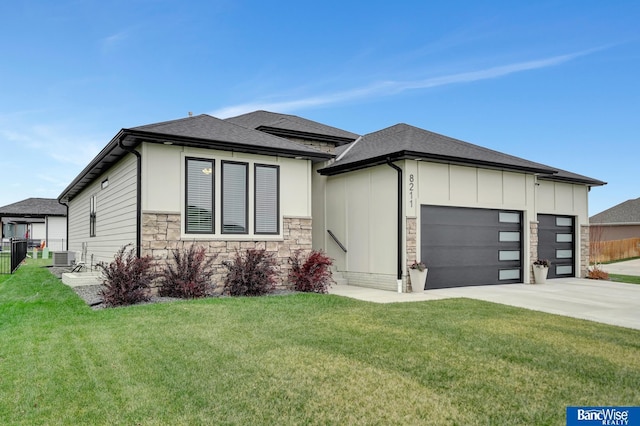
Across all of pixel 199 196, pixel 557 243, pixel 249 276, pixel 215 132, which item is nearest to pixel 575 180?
pixel 557 243

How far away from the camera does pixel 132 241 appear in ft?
32.8

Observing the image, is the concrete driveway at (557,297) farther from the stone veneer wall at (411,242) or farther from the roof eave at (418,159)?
the roof eave at (418,159)

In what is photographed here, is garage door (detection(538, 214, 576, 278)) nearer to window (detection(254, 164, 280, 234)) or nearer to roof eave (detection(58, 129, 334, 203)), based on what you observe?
roof eave (detection(58, 129, 334, 203))

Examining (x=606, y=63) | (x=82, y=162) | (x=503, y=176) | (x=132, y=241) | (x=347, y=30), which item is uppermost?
(x=347, y=30)

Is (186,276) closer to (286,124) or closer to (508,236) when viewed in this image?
(286,124)

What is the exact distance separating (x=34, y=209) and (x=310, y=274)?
106 ft

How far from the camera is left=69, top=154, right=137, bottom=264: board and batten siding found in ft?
33.6

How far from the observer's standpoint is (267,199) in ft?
35.7

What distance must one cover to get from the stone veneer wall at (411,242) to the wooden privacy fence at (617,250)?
18953 millimetres


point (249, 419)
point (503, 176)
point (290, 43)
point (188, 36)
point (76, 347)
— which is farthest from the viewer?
point (290, 43)

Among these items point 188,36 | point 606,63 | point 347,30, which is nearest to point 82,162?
point 188,36

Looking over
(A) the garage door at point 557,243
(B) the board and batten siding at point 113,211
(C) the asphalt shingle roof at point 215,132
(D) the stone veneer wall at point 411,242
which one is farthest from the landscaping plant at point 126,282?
(A) the garage door at point 557,243

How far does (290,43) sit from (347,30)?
213 centimetres

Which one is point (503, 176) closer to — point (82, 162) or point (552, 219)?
point (552, 219)
